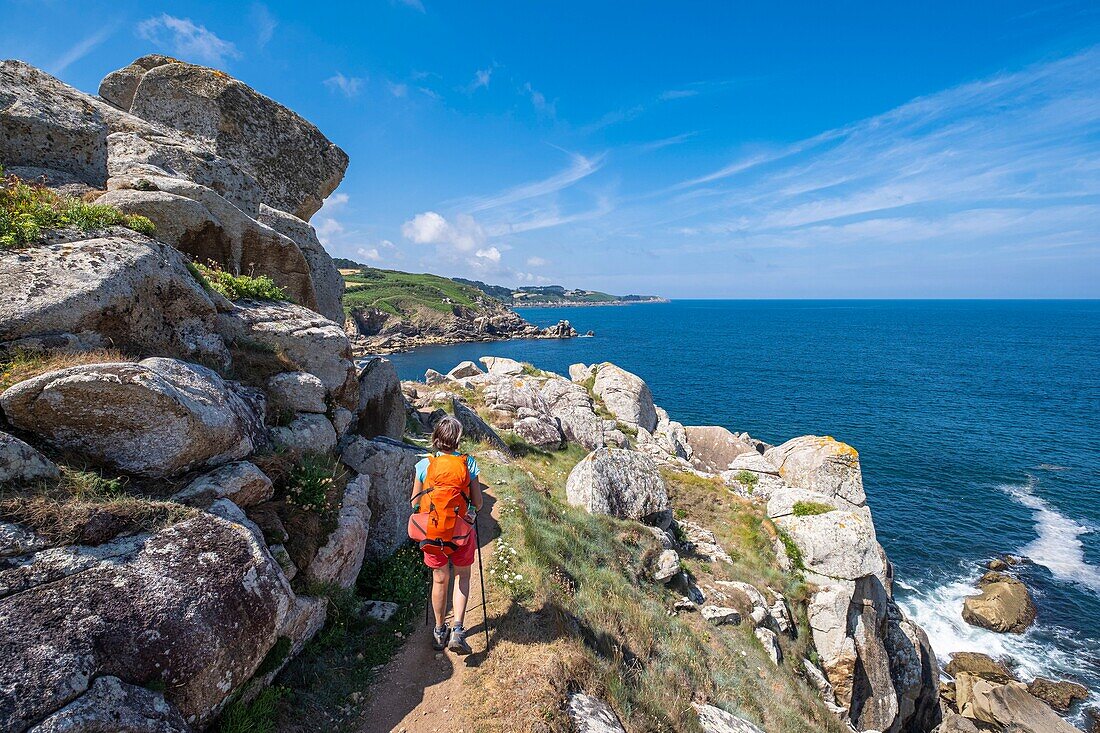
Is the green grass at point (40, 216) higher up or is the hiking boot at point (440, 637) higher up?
the green grass at point (40, 216)

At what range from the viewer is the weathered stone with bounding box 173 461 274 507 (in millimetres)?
6816

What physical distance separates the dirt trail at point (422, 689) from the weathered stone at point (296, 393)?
540 centimetres

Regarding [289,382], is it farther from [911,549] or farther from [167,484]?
[911,549]

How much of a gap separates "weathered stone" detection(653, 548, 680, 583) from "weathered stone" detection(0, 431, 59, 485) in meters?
A: 15.9

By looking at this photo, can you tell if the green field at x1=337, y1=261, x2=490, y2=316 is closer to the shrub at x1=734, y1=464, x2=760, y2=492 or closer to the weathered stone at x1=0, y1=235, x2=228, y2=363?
the shrub at x1=734, y1=464, x2=760, y2=492

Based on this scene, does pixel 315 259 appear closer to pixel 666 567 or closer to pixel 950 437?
pixel 666 567

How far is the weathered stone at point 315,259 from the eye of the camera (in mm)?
16984

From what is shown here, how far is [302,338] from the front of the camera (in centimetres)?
1258

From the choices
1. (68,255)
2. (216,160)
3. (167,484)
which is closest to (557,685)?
(167,484)

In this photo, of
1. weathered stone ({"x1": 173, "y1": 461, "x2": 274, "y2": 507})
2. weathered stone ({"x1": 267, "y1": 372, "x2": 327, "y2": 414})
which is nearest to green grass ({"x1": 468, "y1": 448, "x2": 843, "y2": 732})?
weathered stone ({"x1": 173, "y1": 461, "x2": 274, "y2": 507})

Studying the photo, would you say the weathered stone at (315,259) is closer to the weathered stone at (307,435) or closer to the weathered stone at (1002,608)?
the weathered stone at (307,435)

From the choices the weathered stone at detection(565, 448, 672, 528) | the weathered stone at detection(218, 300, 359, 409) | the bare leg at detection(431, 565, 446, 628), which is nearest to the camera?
the bare leg at detection(431, 565, 446, 628)

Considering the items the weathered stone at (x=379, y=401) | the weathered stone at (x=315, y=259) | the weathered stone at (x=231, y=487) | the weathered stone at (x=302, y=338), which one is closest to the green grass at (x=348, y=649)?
the weathered stone at (x=231, y=487)

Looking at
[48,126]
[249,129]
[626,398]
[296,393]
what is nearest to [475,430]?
[296,393]
